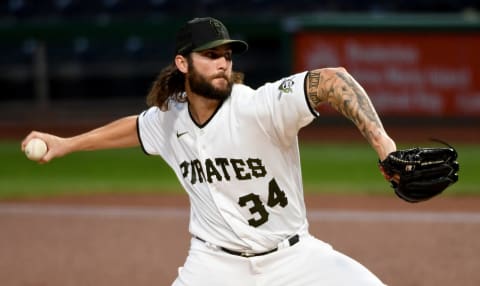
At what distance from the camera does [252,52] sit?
16.9 metres

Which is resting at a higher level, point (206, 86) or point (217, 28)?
point (217, 28)

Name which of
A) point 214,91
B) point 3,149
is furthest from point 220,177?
point 3,149

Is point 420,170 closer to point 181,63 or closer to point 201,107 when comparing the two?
point 201,107

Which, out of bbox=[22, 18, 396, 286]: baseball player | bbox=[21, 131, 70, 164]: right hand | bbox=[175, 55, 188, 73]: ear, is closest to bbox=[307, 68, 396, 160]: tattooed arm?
bbox=[22, 18, 396, 286]: baseball player

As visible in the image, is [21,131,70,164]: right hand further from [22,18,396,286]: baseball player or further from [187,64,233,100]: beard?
[187,64,233,100]: beard

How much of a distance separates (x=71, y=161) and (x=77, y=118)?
3888 millimetres

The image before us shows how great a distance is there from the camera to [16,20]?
61.2ft

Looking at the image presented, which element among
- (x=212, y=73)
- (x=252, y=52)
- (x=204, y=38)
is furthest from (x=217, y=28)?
(x=252, y=52)

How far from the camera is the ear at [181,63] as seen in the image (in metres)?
4.58

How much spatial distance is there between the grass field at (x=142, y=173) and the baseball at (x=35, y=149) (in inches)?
257

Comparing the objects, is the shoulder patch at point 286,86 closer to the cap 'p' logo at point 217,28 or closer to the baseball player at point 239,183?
the baseball player at point 239,183

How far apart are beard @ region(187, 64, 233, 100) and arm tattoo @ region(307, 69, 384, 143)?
57 cm

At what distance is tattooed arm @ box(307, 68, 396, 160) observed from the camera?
3707 millimetres

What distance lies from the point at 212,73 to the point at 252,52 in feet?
41.0
